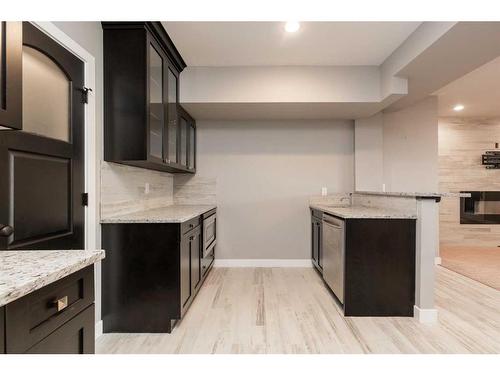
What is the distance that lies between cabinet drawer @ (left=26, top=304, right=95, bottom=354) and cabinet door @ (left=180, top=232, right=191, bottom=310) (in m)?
1.25

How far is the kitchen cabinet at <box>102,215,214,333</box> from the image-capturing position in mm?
2363

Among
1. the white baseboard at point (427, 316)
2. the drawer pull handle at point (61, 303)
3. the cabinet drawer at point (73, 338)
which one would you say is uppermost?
the drawer pull handle at point (61, 303)

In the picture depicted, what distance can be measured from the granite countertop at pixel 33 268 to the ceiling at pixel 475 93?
437cm

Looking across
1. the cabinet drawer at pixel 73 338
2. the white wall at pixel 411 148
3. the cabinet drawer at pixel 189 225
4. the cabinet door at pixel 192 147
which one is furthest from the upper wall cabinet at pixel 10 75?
the white wall at pixel 411 148

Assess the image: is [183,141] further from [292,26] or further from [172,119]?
[292,26]

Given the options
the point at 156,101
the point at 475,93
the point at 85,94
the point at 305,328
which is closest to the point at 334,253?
the point at 305,328

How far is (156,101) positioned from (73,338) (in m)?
2.05

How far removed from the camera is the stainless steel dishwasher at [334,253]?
2.80 m

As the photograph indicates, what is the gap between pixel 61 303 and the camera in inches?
38.9

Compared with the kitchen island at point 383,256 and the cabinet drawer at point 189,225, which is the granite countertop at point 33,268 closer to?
the cabinet drawer at point 189,225

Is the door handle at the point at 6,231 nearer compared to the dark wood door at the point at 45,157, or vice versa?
the door handle at the point at 6,231

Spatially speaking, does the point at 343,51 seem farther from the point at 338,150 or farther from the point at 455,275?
the point at 455,275

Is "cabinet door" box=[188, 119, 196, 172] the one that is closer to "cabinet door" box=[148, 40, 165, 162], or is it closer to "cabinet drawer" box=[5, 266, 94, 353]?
"cabinet door" box=[148, 40, 165, 162]
